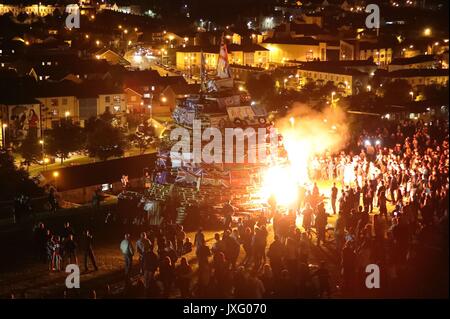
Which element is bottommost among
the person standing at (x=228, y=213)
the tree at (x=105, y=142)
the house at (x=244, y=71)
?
the person standing at (x=228, y=213)

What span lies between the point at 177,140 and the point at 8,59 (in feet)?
151

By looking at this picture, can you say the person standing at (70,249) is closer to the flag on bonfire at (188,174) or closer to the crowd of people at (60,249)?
the crowd of people at (60,249)

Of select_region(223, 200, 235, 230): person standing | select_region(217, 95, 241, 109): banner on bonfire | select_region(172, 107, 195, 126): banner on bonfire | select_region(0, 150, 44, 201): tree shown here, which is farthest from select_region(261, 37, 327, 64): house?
select_region(223, 200, 235, 230): person standing

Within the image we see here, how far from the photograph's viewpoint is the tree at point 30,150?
37281 mm

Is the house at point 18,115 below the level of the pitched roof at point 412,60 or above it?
below

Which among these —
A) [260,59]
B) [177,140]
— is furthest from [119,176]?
[260,59]

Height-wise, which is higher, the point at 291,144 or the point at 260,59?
the point at 260,59

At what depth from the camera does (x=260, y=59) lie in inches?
2670

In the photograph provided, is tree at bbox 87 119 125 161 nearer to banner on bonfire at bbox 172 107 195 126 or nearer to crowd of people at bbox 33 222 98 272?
banner on bonfire at bbox 172 107 195 126

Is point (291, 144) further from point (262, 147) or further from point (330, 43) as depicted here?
point (330, 43)

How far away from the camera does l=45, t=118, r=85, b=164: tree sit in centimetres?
3806

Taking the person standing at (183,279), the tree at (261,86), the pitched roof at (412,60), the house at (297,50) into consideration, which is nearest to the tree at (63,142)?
the tree at (261,86)

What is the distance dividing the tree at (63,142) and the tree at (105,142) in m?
0.75

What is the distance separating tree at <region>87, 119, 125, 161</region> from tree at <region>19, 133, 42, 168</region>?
9.37 ft
